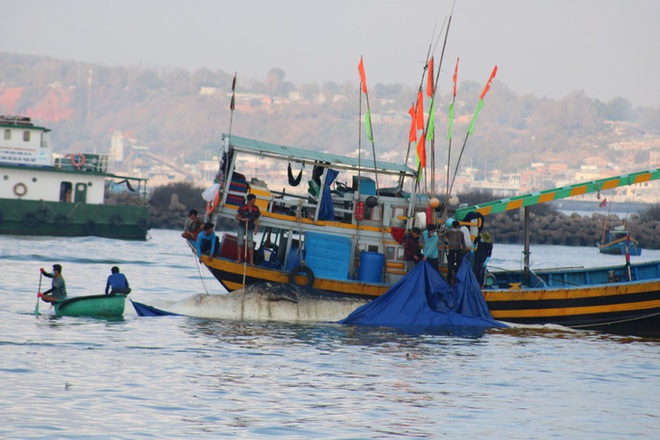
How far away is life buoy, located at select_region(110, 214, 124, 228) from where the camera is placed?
197 feet

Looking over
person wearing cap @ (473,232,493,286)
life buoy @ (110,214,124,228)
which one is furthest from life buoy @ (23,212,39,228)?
person wearing cap @ (473,232,493,286)

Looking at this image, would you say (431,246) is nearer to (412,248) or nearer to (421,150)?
(412,248)

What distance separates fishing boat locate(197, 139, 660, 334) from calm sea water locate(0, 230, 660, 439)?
0.70m

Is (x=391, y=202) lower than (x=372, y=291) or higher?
higher

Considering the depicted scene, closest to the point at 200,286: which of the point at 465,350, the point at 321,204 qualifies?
the point at 321,204

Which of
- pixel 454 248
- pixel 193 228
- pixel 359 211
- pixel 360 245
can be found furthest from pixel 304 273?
pixel 454 248

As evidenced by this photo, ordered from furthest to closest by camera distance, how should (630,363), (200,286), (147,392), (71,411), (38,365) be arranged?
(200,286) < (630,363) < (38,365) < (147,392) < (71,411)

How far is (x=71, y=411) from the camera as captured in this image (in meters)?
14.2

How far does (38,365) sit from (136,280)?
21381 millimetres

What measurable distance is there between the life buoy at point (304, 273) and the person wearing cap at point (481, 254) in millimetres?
3964

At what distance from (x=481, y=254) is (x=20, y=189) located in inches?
1458

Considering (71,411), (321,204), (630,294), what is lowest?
(71,411)

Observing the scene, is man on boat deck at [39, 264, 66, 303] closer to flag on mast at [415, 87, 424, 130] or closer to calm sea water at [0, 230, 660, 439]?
calm sea water at [0, 230, 660, 439]

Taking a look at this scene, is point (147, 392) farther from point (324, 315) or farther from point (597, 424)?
point (324, 315)
